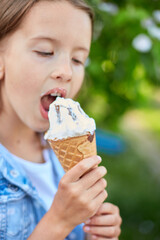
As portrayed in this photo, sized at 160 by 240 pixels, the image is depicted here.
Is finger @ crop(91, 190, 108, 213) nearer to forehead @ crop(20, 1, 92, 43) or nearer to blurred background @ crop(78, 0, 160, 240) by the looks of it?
forehead @ crop(20, 1, 92, 43)

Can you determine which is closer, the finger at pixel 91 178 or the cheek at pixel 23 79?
the finger at pixel 91 178

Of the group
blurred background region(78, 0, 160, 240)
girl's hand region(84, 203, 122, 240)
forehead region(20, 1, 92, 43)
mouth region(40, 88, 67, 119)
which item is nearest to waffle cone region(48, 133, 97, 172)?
mouth region(40, 88, 67, 119)

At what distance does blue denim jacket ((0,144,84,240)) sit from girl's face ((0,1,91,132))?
28cm

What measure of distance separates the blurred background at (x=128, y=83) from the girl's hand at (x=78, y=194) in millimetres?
1401

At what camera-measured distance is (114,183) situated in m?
5.20

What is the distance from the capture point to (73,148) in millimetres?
1567

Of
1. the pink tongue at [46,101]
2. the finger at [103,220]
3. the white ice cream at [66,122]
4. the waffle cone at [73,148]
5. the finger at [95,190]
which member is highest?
the pink tongue at [46,101]

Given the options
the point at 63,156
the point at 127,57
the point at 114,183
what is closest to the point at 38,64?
the point at 63,156

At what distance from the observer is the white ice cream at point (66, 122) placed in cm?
153

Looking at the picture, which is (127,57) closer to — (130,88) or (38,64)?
(130,88)

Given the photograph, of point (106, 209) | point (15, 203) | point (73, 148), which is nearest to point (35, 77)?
point (73, 148)

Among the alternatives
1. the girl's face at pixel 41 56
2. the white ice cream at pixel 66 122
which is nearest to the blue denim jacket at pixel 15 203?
the girl's face at pixel 41 56

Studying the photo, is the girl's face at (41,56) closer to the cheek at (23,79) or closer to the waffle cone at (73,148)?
the cheek at (23,79)

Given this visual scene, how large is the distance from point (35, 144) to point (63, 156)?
673 mm
